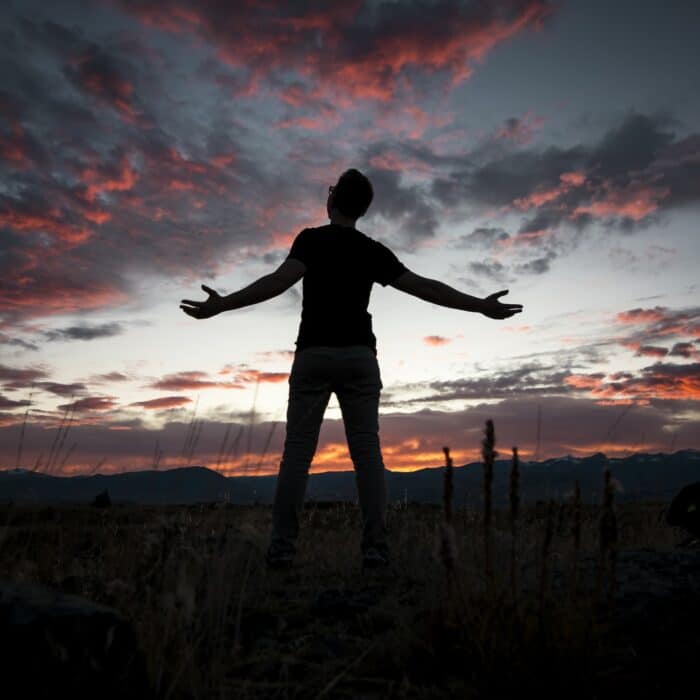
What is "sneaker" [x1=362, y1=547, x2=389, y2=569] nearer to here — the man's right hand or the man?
the man

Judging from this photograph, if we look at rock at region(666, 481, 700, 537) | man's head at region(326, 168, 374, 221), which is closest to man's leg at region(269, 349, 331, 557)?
man's head at region(326, 168, 374, 221)

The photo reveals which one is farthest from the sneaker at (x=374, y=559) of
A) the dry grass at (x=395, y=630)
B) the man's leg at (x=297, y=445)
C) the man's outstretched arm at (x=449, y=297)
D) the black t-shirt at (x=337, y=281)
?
the man's outstretched arm at (x=449, y=297)

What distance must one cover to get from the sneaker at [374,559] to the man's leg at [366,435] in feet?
0.09

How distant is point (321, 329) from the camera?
4770mm

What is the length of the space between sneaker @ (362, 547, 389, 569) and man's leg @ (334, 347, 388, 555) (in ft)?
0.09

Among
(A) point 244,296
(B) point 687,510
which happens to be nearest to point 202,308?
(A) point 244,296

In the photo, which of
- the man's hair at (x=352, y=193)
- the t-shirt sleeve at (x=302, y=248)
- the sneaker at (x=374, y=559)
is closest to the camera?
the sneaker at (x=374, y=559)

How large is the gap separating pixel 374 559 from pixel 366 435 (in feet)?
2.91

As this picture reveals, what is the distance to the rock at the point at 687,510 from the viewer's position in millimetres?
6768

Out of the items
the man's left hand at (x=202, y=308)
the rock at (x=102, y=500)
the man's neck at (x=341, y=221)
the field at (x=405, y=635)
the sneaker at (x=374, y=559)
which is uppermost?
the man's neck at (x=341, y=221)

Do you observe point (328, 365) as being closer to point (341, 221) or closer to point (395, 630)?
point (341, 221)

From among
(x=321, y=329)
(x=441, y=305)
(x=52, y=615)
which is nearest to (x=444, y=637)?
(x=52, y=615)

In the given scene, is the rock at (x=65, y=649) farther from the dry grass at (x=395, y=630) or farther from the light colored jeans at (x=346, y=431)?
the light colored jeans at (x=346, y=431)

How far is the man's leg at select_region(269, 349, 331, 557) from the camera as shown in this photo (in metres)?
4.71
